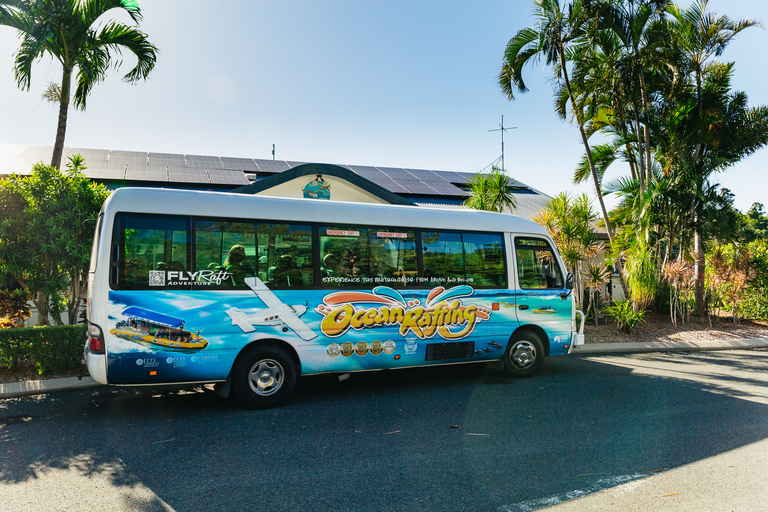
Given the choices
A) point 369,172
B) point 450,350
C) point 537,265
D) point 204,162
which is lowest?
point 450,350

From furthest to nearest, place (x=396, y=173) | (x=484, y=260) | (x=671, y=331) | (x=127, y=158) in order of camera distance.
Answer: (x=396, y=173), (x=127, y=158), (x=671, y=331), (x=484, y=260)

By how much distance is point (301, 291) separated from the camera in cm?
686

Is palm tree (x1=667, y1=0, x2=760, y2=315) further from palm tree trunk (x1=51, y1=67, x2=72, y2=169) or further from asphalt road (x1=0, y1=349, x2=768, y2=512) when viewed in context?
palm tree trunk (x1=51, y1=67, x2=72, y2=169)

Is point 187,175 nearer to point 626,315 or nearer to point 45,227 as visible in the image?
point 45,227

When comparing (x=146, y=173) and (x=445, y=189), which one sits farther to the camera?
(x=445, y=189)

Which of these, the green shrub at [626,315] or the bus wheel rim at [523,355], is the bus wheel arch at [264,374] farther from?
the green shrub at [626,315]

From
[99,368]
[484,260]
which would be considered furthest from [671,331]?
[99,368]

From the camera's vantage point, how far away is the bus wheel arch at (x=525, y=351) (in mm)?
8500

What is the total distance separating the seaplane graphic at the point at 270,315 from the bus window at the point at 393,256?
1270 mm

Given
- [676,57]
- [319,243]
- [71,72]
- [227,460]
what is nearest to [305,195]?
[71,72]

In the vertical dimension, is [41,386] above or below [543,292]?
below

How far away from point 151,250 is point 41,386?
3433mm

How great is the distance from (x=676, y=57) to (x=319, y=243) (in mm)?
13750

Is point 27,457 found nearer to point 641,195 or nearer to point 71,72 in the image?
point 71,72
